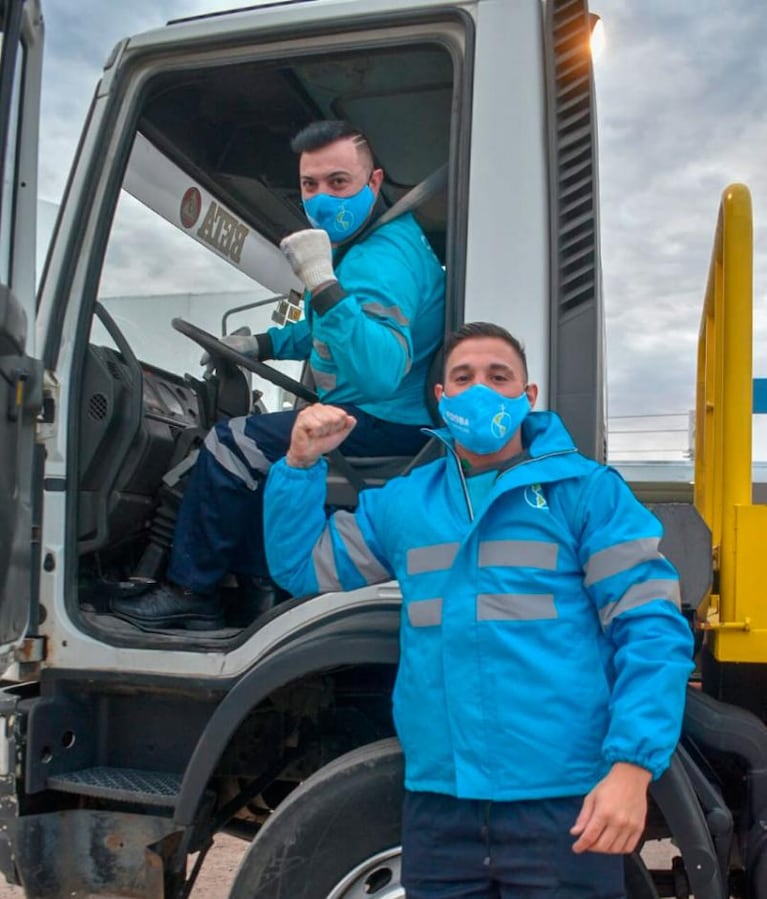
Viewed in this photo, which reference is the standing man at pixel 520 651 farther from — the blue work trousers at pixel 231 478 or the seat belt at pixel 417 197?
the seat belt at pixel 417 197

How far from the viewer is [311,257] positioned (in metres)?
2.09

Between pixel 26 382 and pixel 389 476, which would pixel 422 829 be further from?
pixel 26 382

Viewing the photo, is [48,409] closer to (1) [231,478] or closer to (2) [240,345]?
(1) [231,478]

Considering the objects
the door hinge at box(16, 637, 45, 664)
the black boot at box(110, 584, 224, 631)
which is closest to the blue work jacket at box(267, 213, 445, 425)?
the black boot at box(110, 584, 224, 631)

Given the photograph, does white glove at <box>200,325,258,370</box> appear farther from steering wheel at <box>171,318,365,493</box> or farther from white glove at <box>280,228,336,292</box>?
white glove at <box>280,228,336,292</box>

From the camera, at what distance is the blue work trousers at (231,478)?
2.49m

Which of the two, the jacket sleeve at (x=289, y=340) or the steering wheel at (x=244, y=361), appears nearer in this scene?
the steering wheel at (x=244, y=361)

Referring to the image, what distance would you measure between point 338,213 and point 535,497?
1.00 metres

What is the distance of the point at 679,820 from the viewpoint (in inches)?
75.0

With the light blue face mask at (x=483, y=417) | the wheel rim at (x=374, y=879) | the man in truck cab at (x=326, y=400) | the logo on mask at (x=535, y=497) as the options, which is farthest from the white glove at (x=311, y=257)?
the wheel rim at (x=374, y=879)

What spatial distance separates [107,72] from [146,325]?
2.41 feet

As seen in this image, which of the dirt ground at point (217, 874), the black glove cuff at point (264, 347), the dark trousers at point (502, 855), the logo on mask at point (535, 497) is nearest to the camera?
the dark trousers at point (502, 855)

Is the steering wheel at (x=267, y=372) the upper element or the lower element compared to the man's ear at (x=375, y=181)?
lower

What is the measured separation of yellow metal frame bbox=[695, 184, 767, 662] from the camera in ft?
6.57
